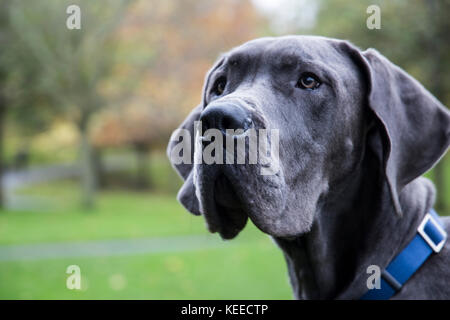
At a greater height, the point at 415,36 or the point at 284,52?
the point at 415,36

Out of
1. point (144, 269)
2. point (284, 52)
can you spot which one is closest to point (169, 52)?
point (144, 269)

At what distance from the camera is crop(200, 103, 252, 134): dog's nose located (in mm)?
2484

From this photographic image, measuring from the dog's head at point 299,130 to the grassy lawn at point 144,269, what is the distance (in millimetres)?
5839

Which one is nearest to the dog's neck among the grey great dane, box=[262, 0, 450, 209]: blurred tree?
the grey great dane

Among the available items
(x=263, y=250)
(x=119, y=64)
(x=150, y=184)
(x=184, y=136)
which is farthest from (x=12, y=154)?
(x=184, y=136)

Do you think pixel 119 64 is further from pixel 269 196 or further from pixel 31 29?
pixel 269 196

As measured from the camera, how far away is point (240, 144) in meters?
2.49

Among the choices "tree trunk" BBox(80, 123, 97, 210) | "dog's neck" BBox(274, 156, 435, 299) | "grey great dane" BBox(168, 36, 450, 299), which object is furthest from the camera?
"tree trunk" BBox(80, 123, 97, 210)

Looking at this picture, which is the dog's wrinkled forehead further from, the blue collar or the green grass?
the green grass

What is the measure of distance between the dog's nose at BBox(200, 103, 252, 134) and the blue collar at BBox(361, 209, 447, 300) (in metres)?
1.19

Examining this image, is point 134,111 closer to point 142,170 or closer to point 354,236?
point 142,170

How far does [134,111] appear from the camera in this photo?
28203mm

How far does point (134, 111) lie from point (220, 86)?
25.5 m

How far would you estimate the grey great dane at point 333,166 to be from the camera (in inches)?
108
